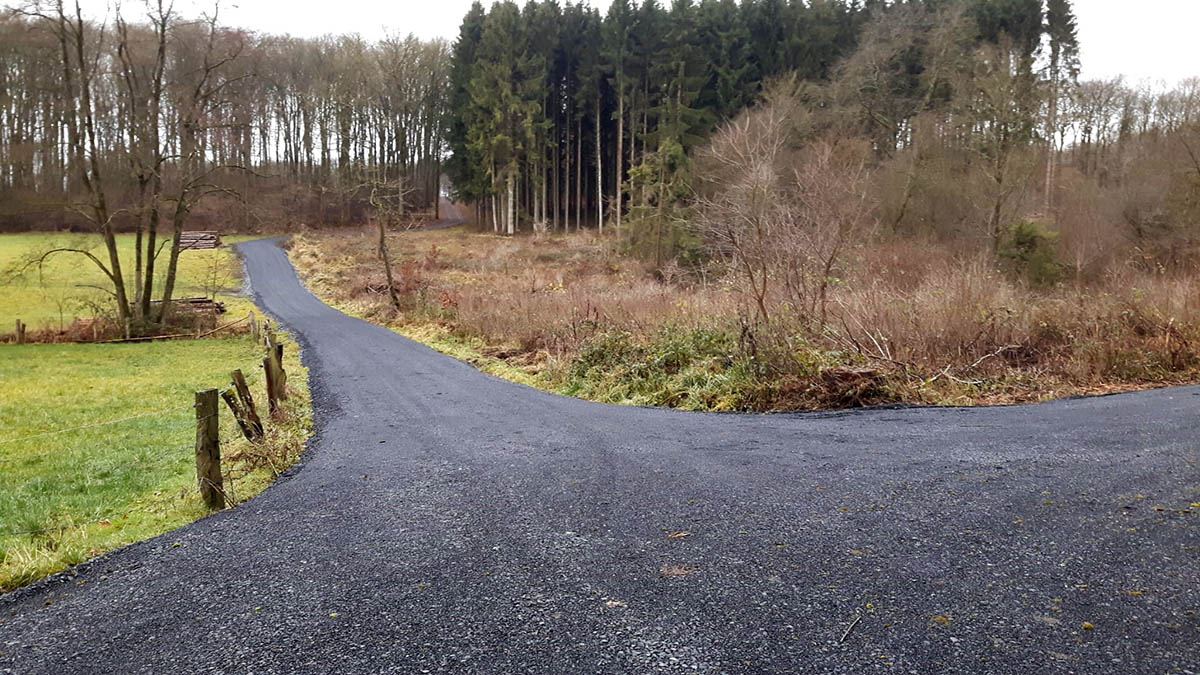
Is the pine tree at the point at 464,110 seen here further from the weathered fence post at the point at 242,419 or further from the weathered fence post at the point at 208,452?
the weathered fence post at the point at 208,452

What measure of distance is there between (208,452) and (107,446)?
5147 mm

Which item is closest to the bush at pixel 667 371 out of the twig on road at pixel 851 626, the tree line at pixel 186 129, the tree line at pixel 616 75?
the twig on road at pixel 851 626

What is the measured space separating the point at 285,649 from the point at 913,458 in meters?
5.64

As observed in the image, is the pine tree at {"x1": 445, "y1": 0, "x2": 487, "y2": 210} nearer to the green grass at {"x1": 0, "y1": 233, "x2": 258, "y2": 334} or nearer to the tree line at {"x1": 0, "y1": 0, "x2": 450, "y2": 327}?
the tree line at {"x1": 0, "y1": 0, "x2": 450, "y2": 327}

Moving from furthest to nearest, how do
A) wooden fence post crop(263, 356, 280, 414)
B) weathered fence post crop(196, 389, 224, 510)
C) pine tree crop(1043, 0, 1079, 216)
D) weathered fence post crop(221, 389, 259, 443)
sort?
pine tree crop(1043, 0, 1079, 216) < wooden fence post crop(263, 356, 280, 414) < weathered fence post crop(221, 389, 259, 443) < weathered fence post crop(196, 389, 224, 510)

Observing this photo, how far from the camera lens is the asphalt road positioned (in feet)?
11.1

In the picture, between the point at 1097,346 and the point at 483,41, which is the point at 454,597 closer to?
the point at 1097,346

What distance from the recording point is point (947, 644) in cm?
328

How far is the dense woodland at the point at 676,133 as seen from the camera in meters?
22.0

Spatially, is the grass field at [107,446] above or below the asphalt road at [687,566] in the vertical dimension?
below

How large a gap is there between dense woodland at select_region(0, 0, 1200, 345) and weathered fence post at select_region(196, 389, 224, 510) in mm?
8409

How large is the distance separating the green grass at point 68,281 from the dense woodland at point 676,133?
1997mm

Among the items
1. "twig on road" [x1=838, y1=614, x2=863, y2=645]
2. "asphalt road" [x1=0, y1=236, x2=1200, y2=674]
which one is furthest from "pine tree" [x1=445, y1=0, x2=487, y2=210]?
"twig on road" [x1=838, y1=614, x2=863, y2=645]

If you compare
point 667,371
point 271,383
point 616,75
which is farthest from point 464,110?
point 271,383
